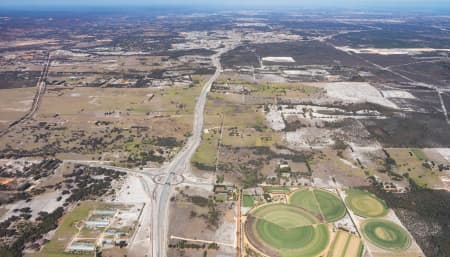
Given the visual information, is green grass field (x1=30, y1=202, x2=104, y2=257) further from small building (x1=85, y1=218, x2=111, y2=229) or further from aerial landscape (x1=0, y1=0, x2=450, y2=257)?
small building (x1=85, y1=218, x2=111, y2=229)

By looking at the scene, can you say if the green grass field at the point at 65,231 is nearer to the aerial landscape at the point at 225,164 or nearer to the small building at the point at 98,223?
the aerial landscape at the point at 225,164

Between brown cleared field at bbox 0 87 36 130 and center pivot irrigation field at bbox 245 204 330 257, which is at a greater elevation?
brown cleared field at bbox 0 87 36 130

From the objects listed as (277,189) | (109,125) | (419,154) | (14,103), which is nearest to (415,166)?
(419,154)

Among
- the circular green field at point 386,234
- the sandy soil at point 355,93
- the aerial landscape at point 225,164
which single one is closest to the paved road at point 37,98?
the aerial landscape at point 225,164

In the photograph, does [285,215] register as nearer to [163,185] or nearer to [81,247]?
[163,185]

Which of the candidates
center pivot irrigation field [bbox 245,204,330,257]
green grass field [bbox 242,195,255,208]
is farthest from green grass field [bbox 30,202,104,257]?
center pivot irrigation field [bbox 245,204,330,257]

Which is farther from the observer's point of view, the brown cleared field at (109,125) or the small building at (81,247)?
the brown cleared field at (109,125)

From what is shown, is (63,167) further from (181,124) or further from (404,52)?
(404,52)
